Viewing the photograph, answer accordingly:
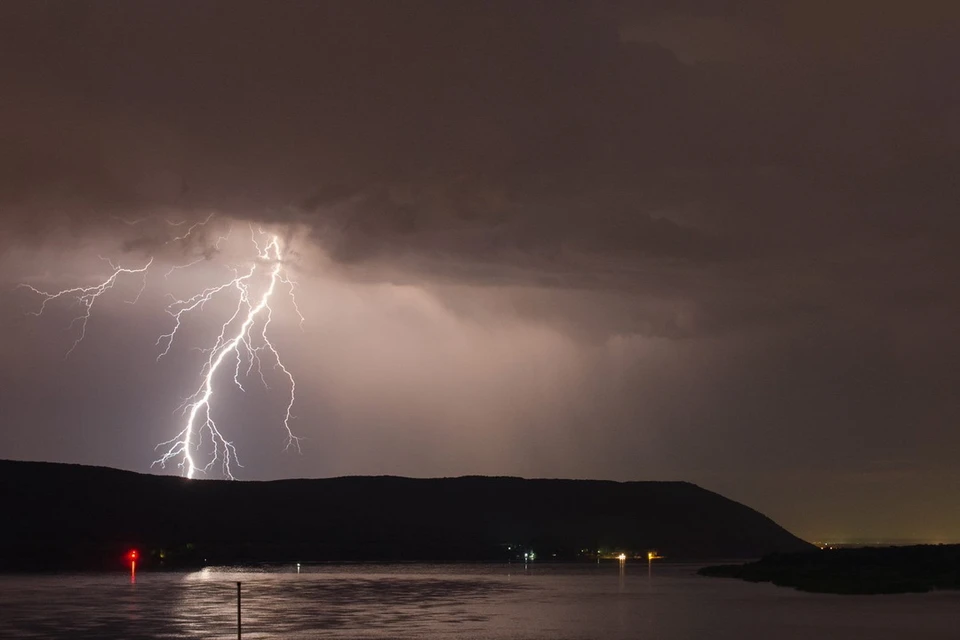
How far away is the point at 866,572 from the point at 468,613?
61991 mm

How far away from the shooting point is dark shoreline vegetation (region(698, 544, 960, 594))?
99.1m

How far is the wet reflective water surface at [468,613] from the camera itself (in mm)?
54500

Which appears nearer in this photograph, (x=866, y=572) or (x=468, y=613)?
(x=468, y=613)

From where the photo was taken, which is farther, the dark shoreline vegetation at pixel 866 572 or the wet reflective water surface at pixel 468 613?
the dark shoreline vegetation at pixel 866 572

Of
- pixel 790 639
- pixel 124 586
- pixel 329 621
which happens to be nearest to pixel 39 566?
pixel 124 586

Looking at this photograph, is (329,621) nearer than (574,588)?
Yes

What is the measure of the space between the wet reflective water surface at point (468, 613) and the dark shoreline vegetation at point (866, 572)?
627 centimetres

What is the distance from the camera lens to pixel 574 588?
339ft

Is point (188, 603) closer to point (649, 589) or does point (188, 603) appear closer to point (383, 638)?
point (383, 638)

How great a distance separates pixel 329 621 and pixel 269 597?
973 inches

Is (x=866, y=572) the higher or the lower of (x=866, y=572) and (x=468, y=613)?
the higher

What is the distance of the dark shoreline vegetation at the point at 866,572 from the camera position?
99.1 m

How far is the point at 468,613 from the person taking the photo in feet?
218

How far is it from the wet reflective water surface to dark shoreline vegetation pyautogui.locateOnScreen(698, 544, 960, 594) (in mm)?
6266
